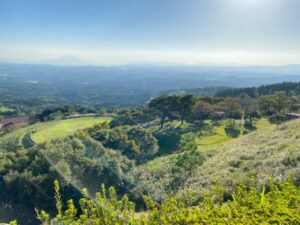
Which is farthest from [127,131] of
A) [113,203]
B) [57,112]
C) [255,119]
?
[57,112]

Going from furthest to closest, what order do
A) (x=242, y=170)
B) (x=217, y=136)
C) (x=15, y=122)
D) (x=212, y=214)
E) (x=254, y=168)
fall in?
(x=15, y=122)
(x=217, y=136)
(x=242, y=170)
(x=254, y=168)
(x=212, y=214)

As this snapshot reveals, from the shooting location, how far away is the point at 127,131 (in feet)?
88.6

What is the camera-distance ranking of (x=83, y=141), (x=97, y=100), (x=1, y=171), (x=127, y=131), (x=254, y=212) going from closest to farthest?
(x=254, y=212) → (x=1, y=171) → (x=83, y=141) → (x=127, y=131) → (x=97, y=100)

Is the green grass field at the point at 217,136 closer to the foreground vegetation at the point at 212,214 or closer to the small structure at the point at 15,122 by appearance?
the foreground vegetation at the point at 212,214

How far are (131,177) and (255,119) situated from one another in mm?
27011

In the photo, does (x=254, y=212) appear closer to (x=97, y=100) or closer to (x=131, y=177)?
(x=131, y=177)

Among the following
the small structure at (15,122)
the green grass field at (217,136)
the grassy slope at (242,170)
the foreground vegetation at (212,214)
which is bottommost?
the small structure at (15,122)

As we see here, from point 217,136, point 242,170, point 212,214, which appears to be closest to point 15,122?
point 217,136

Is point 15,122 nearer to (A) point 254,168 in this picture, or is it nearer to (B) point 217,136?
(B) point 217,136

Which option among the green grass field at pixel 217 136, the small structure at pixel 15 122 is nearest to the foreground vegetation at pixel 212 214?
the green grass field at pixel 217 136

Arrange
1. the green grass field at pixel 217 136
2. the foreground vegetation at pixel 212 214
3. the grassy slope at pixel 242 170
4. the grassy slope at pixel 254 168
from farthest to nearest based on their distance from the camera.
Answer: the green grass field at pixel 217 136, the grassy slope at pixel 242 170, the grassy slope at pixel 254 168, the foreground vegetation at pixel 212 214

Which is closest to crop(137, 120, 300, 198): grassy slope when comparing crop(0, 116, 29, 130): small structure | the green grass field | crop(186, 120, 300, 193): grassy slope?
crop(186, 120, 300, 193): grassy slope

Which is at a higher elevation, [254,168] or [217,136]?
[254,168]

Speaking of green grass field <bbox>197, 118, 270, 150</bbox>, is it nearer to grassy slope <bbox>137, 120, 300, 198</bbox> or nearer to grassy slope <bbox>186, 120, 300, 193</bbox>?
grassy slope <bbox>137, 120, 300, 198</bbox>
